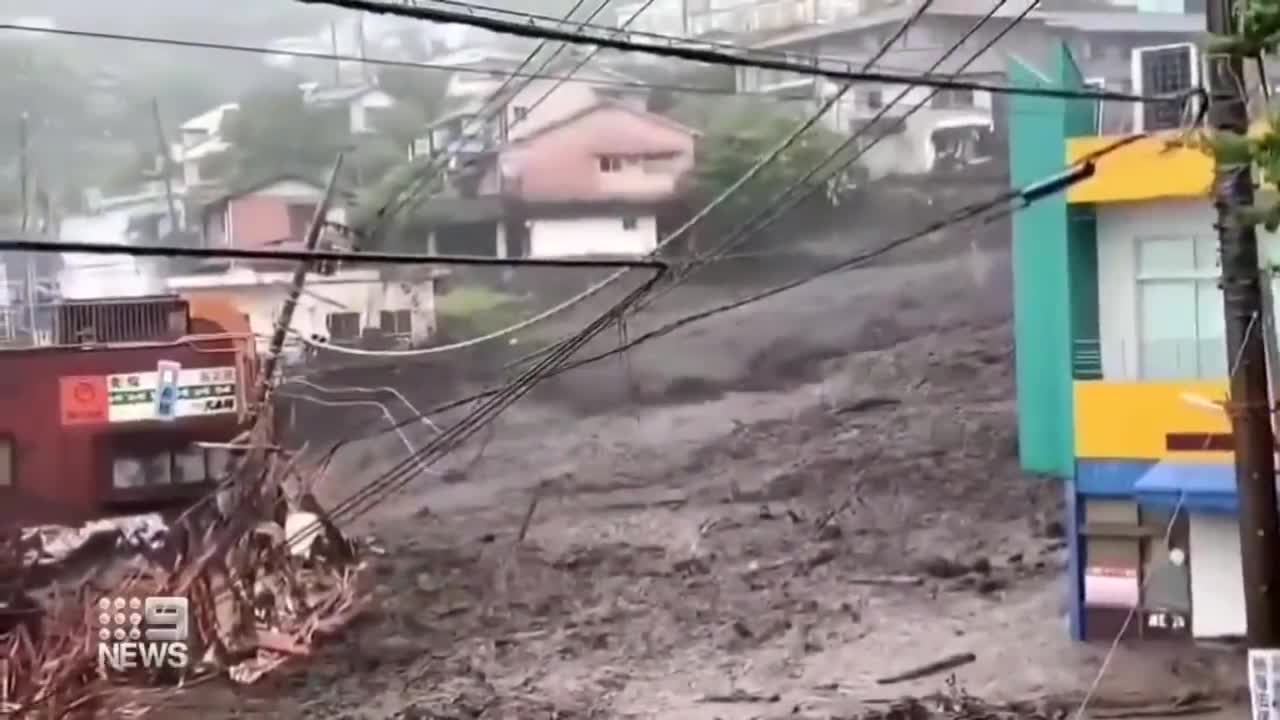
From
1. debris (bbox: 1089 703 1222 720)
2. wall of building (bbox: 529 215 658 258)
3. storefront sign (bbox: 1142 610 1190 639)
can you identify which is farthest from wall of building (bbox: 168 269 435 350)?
debris (bbox: 1089 703 1222 720)

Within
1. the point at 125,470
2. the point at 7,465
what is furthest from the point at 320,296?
the point at 7,465

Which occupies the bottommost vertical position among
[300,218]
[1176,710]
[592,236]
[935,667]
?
[1176,710]

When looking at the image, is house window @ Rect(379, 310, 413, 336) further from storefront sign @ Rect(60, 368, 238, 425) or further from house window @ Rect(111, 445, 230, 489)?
house window @ Rect(111, 445, 230, 489)

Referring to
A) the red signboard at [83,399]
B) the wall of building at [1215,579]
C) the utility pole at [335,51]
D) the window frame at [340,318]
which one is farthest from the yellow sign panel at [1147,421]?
the red signboard at [83,399]

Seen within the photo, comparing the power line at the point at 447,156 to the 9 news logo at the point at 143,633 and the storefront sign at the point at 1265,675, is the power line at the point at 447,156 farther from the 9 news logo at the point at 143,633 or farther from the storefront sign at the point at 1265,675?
the storefront sign at the point at 1265,675

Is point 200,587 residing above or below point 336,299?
below

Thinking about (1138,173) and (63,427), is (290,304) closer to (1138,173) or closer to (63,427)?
(63,427)
